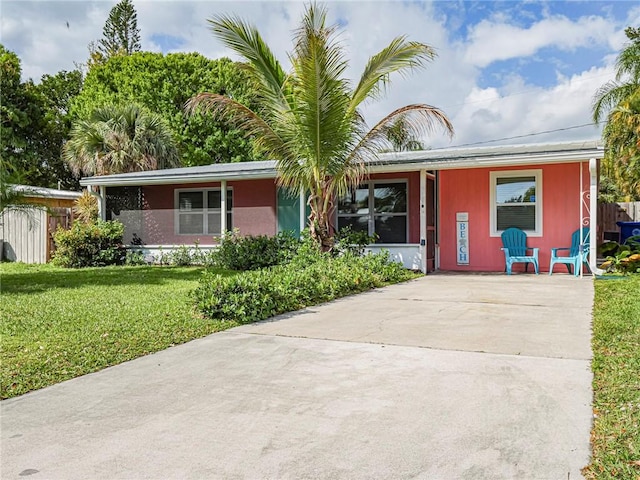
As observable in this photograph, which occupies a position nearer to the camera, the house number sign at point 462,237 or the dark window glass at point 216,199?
the house number sign at point 462,237

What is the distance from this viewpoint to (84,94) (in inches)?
1113

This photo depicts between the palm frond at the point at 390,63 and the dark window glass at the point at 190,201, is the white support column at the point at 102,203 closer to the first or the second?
the dark window glass at the point at 190,201

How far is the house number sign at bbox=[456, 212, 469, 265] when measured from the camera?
499 inches

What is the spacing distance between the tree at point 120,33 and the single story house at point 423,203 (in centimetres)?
2033

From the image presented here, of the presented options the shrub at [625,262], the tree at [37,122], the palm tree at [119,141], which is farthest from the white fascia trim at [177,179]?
the tree at [37,122]

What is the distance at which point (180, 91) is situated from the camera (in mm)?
28297

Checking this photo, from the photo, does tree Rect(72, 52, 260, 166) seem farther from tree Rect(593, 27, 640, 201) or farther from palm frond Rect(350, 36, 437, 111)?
palm frond Rect(350, 36, 437, 111)

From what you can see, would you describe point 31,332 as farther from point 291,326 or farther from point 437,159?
point 437,159

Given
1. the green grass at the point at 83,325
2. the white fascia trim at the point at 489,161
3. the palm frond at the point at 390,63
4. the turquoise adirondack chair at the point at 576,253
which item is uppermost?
the palm frond at the point at 390,63

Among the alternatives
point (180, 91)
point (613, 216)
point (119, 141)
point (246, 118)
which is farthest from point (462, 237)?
point (180, 91)

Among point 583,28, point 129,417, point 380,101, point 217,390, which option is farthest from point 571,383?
point 583,28

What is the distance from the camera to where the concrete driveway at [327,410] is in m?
2.65

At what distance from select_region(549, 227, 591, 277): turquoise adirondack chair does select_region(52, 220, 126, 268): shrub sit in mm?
11165

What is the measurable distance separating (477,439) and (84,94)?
99.0 ft
